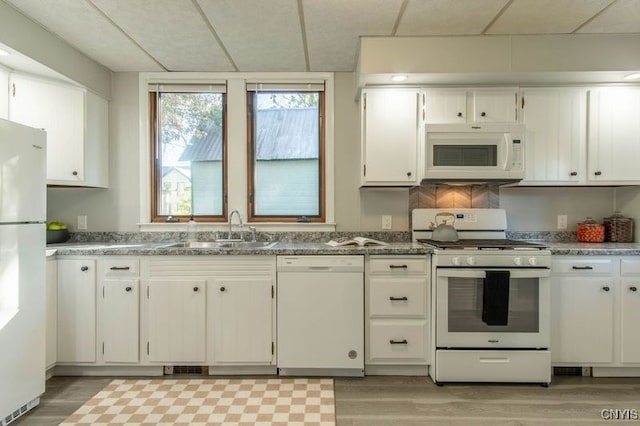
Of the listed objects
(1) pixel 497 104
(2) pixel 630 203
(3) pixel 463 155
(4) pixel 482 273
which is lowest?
(4) pixel 482 273

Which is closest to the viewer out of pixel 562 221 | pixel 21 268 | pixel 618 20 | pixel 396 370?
pixel 21 268

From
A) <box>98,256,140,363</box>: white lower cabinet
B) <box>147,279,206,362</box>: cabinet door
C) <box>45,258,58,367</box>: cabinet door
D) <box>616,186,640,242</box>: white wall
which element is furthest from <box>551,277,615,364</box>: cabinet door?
<box>45,258,58,367</box>: cabinet door

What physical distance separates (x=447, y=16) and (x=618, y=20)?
1.12m

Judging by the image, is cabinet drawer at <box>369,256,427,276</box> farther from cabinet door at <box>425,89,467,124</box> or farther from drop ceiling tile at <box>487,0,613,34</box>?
drop ceiling tile at <box>487,0,613,34</box>

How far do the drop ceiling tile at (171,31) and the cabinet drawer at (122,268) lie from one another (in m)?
1.57

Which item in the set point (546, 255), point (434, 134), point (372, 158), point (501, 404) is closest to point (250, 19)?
point (372, 158)

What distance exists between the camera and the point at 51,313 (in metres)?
2.44

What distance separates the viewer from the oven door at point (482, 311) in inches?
93.0

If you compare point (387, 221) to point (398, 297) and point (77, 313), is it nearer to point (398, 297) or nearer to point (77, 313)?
point (398, 297)

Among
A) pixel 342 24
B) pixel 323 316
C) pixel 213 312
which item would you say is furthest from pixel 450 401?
pixel 342 24

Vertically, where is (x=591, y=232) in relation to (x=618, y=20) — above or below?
below

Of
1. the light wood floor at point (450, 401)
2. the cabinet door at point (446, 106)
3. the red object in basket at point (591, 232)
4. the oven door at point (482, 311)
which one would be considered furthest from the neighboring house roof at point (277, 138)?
the red object in basket at point (591, 232)

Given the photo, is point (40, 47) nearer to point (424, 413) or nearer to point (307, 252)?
point (307, 252)

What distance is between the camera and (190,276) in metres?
2.48
